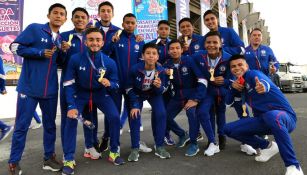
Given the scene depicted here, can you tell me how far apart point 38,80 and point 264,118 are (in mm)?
2976

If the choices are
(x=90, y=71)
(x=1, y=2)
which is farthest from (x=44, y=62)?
(x=1, y=2)

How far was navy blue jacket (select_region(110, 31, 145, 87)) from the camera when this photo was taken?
16.8 ft

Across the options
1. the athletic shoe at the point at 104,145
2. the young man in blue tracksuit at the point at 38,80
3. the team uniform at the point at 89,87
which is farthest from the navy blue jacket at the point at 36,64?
the athletic shoe at the point at 104,145

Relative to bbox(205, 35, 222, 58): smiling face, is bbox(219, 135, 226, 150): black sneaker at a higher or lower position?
lower

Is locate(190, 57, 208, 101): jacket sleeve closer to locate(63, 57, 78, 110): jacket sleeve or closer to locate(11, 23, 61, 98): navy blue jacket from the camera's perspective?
locate(63, 57, 78, 110): jacket sleeve

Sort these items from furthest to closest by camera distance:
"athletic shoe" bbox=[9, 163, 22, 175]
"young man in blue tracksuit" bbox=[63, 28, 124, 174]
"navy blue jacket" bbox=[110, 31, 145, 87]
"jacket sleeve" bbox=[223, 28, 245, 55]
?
"jacket sleeve" bbox=[223, 28, 245, 55] < "navy blue jacket" bbox=[110, 31, 145, 87] < "young man in blue tracksuit" bbox=[63, 28, 124, 174] < "athletic shoe" bbox=[9, 163, 22, 175]

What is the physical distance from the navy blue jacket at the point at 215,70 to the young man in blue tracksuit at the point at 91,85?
142cm

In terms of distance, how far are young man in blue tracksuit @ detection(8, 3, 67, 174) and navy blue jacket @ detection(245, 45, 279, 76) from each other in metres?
3.63

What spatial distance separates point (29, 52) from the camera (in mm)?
4156

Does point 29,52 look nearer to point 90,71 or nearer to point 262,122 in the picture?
point 90,71

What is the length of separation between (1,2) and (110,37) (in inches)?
359

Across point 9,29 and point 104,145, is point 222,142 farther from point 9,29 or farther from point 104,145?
point 9,29

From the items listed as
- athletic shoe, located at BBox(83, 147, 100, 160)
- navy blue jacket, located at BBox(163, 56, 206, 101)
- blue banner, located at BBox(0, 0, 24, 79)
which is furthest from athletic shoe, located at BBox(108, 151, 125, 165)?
blue banner, located at BBox(0, 0, 24, 79)

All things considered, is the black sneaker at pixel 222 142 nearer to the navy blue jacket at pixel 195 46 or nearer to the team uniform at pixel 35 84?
the navy blue jacket at pixel 195 46
